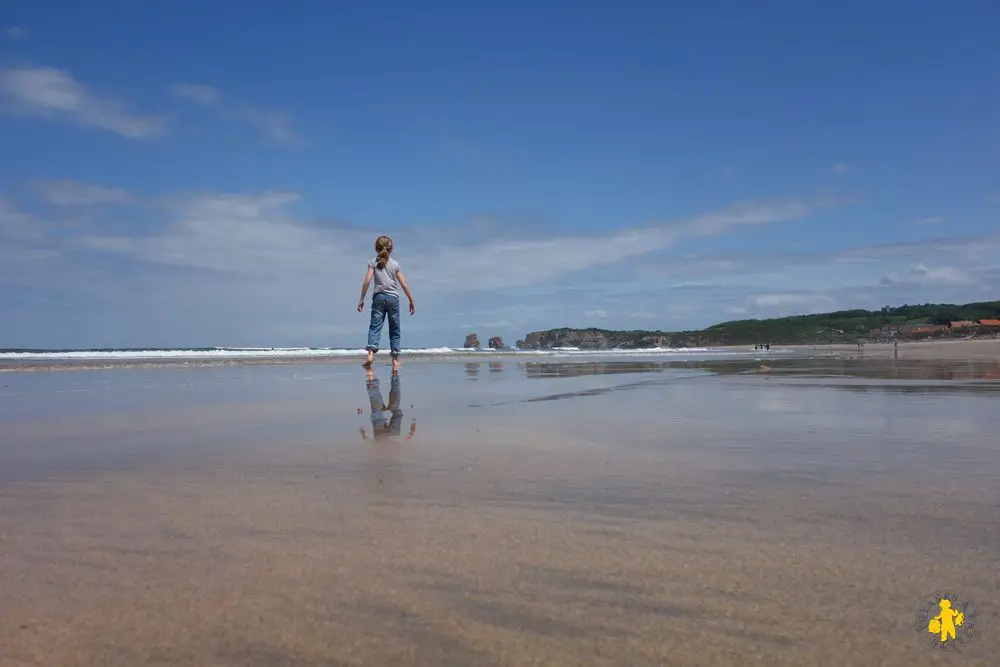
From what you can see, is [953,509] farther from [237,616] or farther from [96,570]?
[96,570]

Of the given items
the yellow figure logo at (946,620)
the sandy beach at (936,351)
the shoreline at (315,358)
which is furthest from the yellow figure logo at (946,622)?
the sandy beach at (936,351)

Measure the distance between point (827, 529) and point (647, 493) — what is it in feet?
2.14

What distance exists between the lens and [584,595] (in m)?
1.48

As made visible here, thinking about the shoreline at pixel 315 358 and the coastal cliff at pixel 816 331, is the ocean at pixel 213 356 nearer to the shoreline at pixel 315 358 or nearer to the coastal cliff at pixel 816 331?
the shoreline at pixel 315 358

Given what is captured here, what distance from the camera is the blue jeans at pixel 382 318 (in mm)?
10742

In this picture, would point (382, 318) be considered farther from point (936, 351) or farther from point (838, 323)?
point (838, 323)

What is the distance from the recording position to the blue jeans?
35.2ft

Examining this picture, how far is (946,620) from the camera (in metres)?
1.33

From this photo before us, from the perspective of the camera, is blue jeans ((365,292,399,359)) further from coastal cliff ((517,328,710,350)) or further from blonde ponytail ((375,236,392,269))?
coastal cliff ((517,328,710,350))

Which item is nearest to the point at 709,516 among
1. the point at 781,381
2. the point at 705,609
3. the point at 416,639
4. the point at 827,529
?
the point at 827,529

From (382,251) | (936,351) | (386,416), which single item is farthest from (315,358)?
(936,351)

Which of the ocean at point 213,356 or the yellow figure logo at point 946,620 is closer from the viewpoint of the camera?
the yellow figure logo at point 946,620

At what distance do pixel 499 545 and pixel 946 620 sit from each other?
105cm

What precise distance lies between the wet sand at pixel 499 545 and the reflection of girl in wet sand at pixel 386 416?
12cm
